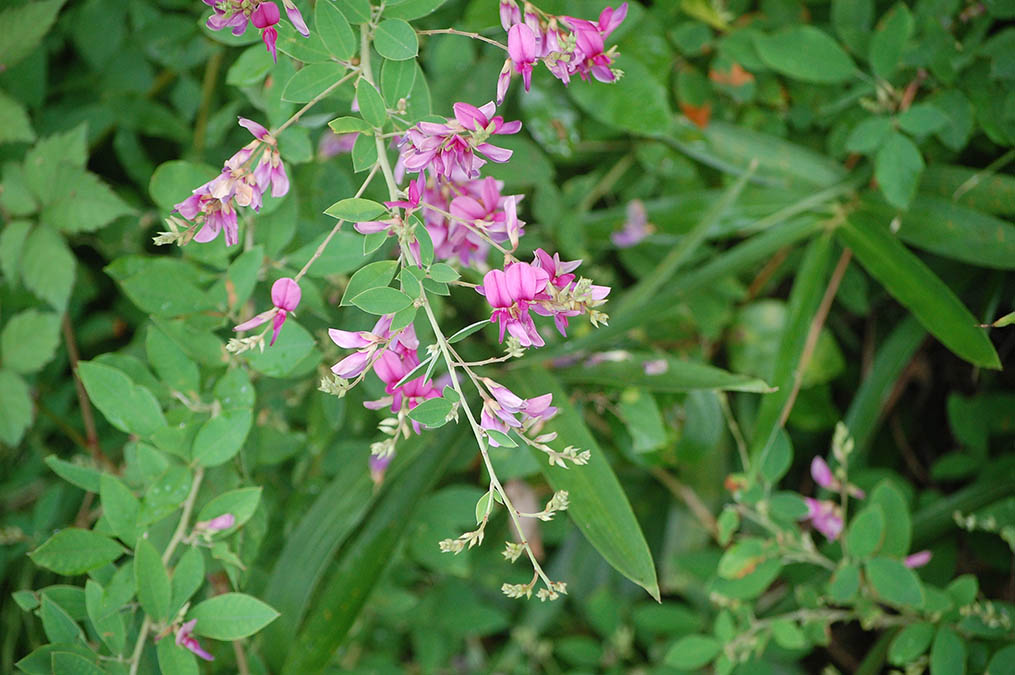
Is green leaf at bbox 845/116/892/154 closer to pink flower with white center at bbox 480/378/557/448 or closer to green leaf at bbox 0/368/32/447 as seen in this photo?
pink flower with white center at bbox 480/378/557/448

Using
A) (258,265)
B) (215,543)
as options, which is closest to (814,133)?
(258,265)

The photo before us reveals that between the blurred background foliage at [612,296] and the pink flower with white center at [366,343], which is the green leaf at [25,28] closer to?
the blurred background foliage at [612,296]

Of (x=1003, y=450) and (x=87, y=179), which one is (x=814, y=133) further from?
(x=87, y=179)

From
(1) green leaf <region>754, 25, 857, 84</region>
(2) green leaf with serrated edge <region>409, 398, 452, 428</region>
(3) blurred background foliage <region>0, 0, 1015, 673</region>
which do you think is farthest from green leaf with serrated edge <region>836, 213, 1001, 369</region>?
(2) green leaf with serrated edge <region>409, 398, 452, 428</region>

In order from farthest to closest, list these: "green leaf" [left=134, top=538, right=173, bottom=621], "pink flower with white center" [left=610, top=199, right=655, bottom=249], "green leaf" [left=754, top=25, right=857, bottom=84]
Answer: "pink flower with white center" [left=610, top=199, right=655, bottom=249] → "green leaf" [left=754, top=25, right=857, bottom=84] → "green leaf" [left=134, top=538, right=173, bottom=621]

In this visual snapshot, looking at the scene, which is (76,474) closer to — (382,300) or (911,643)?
(382,300)

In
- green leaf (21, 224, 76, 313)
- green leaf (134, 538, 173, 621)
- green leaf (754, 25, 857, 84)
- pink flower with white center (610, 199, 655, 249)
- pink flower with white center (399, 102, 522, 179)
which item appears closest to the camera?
pink flower with white center (399, 102, 522, 179)
